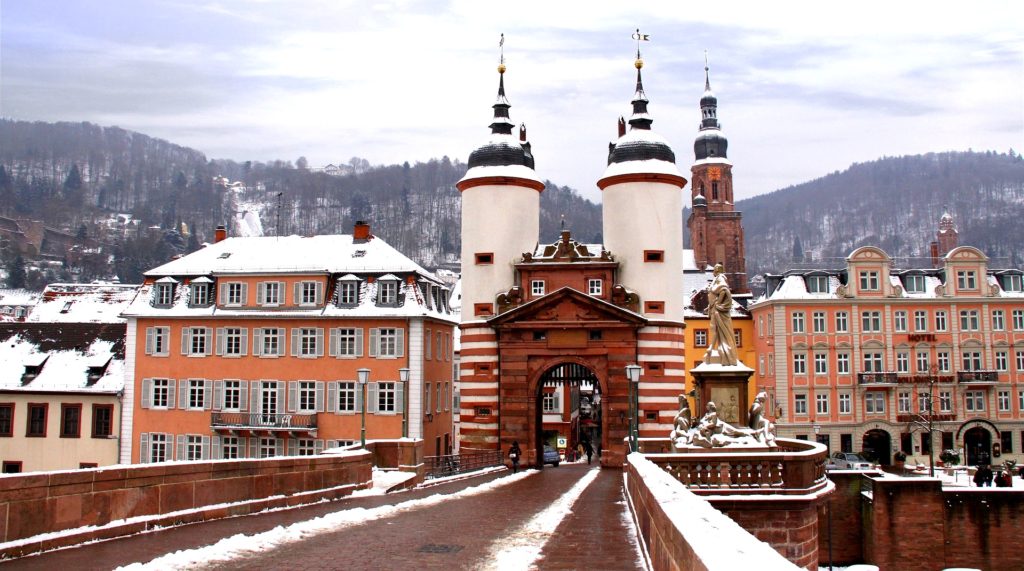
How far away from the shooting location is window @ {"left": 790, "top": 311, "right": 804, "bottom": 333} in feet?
196

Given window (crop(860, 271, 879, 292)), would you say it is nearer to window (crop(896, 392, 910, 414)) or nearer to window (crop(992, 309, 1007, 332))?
window (crop(896, 392, 910, 414))

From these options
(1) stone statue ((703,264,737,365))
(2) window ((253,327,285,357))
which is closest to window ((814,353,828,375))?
(2) window ((253,327,285,357))

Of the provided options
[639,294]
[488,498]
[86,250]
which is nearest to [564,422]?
[639,294]

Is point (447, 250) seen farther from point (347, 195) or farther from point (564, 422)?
point (564, 422)

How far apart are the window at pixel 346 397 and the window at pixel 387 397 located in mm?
1255

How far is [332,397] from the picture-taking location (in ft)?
151

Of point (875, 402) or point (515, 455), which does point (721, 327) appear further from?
point (875, 402)

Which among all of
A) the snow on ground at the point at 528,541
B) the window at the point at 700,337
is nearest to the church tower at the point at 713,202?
the window at the point at 700,337

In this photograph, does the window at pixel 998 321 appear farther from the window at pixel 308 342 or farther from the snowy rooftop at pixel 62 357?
the snowy rooftop at pixel 62 357

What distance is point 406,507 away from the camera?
18828mm

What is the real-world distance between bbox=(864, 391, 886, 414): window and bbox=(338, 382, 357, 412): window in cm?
3234

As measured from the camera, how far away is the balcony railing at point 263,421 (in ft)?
150

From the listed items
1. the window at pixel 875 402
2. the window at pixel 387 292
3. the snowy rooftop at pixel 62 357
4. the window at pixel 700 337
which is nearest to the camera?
the window at pixel 387 292

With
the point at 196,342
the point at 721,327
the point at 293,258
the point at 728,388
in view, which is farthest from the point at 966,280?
the point at 196,342
